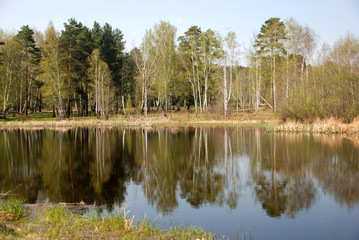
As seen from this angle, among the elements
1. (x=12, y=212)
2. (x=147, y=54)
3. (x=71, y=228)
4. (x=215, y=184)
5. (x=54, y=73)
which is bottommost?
(x=215, y=184)

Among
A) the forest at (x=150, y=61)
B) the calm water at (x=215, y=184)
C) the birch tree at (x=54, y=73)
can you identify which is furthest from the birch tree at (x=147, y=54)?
the calm water at (x=215, y=184)

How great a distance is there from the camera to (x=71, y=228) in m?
6.08

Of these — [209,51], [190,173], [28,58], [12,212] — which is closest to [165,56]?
[209,51]

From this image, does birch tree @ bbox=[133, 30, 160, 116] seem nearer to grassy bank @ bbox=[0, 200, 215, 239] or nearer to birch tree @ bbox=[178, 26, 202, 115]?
birch tree @ bbox=[178, 26, 202, 115]

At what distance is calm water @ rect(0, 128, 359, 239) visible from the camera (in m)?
7.64

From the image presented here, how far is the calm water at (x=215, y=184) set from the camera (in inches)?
301

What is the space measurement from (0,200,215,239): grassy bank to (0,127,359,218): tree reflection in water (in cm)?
208

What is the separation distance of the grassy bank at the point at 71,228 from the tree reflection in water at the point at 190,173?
2078 mm

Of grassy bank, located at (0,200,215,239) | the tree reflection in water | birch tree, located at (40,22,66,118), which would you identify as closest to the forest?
birch tree, located at (40,22,66,118)

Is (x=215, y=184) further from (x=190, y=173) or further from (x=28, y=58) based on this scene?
(x=28, y=58)

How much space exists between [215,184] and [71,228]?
6.01m

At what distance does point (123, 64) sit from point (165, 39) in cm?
1295

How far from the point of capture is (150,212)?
27.0 ft

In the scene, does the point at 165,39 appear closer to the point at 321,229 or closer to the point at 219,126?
the point at 219,126
